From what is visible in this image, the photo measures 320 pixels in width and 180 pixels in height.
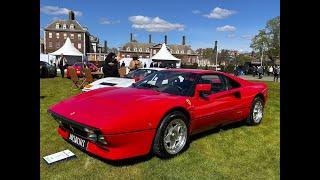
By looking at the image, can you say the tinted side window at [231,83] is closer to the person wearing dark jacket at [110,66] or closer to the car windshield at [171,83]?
the car windshield at [171,83]

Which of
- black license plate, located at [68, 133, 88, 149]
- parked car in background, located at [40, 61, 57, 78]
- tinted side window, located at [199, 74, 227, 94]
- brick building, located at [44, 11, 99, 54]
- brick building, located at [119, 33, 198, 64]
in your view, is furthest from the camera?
brick building, located at [119, 33, 198, 64]

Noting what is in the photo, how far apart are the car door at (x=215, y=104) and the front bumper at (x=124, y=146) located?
1.04 m

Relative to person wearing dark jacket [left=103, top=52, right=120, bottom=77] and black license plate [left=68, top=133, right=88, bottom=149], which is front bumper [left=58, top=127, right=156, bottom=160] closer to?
black license plate [left=68, top=133, right=88, bottom=149]

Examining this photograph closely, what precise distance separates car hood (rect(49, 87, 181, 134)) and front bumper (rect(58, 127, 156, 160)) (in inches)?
2.8

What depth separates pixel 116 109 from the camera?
3836mm

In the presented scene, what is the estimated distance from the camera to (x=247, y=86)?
605cm

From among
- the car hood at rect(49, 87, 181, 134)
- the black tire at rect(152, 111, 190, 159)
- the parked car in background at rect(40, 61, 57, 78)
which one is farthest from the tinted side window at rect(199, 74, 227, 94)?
the parked car in background at rect(40, 61, 57, 78)

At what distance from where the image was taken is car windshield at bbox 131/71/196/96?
475 centimetres

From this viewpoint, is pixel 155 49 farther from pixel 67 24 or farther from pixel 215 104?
pixel 215 104

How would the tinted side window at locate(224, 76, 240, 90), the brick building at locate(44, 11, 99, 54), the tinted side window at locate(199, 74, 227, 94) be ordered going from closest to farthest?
1. the tinted side window at locate(199, 74, 227, 94)
2. the tinted side window at locate(224, 76, 240, 90)
3. the brick building at locate(44, 11, 99, 54)

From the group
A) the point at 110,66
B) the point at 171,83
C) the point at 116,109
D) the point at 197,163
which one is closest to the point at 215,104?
the point at 171,83
